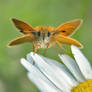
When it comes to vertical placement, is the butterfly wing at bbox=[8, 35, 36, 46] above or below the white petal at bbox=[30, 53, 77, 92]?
above

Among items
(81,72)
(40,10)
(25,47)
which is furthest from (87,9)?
(81,72)

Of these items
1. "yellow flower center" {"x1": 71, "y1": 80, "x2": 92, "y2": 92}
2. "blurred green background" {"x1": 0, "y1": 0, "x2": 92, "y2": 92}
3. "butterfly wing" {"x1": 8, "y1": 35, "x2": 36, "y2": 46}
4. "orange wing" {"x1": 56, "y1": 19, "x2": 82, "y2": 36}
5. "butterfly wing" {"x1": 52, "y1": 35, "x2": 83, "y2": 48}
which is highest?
"butterfly wing" {"x1": 8, "y1": 35, "x2": 36, "y2": 46}

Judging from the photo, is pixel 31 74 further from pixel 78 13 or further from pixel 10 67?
pixel 78 13

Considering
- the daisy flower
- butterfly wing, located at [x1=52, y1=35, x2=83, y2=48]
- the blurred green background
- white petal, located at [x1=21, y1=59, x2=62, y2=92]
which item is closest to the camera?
white petal, located at [x1=21, y1=59, x2=62, y2=92]

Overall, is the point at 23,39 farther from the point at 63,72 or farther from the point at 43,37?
the point at 63,72

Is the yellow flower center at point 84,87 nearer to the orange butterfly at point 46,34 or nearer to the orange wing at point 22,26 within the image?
the orange butterfly at point 46,34

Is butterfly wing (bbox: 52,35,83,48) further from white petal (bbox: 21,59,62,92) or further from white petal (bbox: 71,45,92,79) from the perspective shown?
white petal (bbox: 21,59,62,92)

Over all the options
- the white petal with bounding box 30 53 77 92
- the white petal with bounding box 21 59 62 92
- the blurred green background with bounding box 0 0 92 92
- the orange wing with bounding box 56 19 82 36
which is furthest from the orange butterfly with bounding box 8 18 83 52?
the blurred green background with bounding box 0 0 92 92
